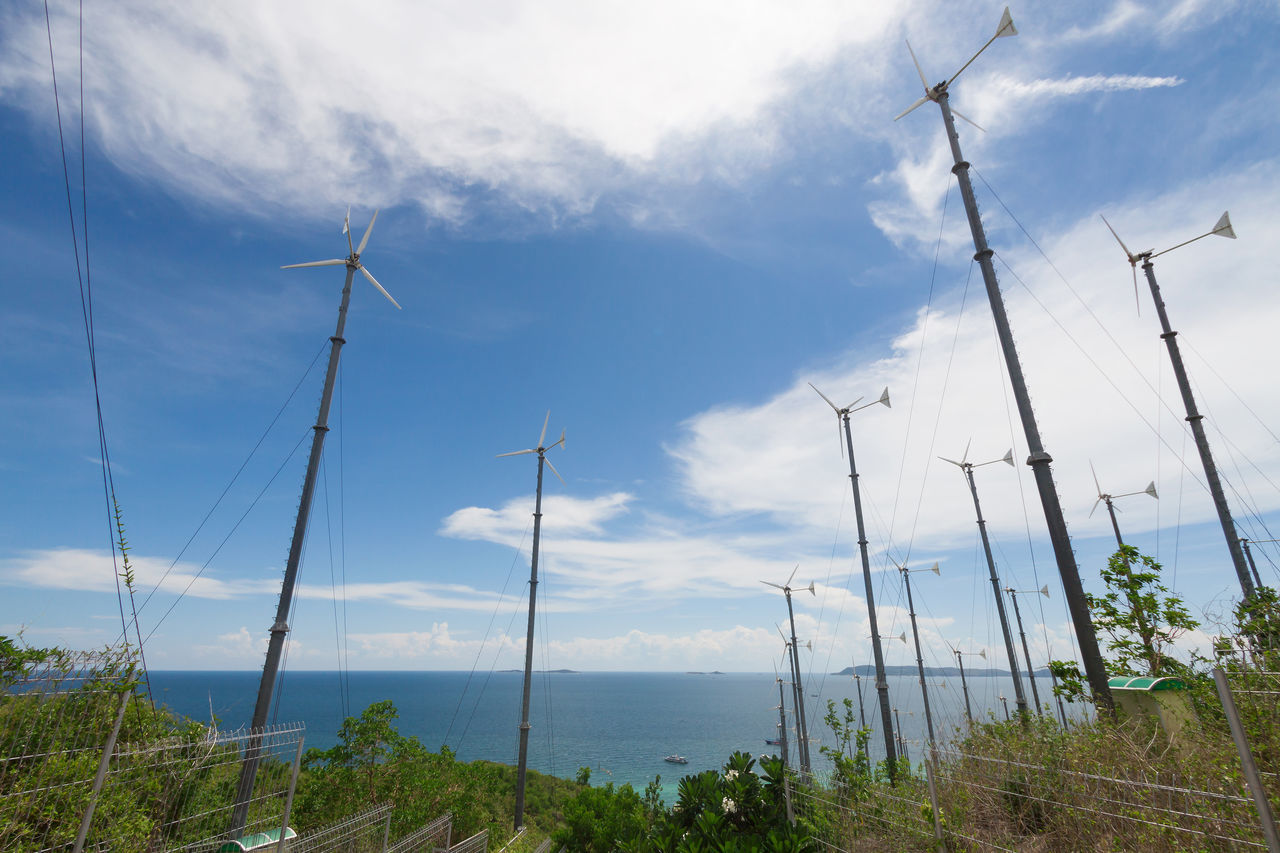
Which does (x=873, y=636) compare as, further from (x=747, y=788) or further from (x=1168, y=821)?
(x=1168, y=821)

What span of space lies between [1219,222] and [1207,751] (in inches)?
628

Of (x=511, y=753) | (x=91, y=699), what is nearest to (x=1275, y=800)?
(x=91, y=699)

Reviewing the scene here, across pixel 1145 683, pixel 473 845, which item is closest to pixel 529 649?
pixel 473 845

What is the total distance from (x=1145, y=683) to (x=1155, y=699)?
43 centimetres

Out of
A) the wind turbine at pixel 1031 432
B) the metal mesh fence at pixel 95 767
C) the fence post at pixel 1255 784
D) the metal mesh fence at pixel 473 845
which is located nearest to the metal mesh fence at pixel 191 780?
the metal mesh fence at pixel 95 767

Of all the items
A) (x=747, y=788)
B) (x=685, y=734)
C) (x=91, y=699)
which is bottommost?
(x=685, y=734)

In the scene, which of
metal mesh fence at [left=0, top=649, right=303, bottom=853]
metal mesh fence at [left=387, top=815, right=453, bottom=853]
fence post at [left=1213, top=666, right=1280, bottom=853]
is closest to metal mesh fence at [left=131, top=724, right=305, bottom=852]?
metal mesh fence at [left=0, top=649, right=303, bottom=853]

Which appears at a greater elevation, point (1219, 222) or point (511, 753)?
point (1219, 222)

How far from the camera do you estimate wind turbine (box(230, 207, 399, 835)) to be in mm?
8492

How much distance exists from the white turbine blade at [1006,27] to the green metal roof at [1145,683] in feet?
39.2

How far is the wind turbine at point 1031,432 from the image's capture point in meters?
8.16

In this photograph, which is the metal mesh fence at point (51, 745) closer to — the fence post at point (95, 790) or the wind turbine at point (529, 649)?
the fence post at point (95, 790)

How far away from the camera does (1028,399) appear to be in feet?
31.8

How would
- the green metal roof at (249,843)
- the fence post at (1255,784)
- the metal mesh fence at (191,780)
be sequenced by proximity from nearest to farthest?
the fence post at (1255,784), the metal mesh fence at (191,780), the green metal roof at (249,843)
